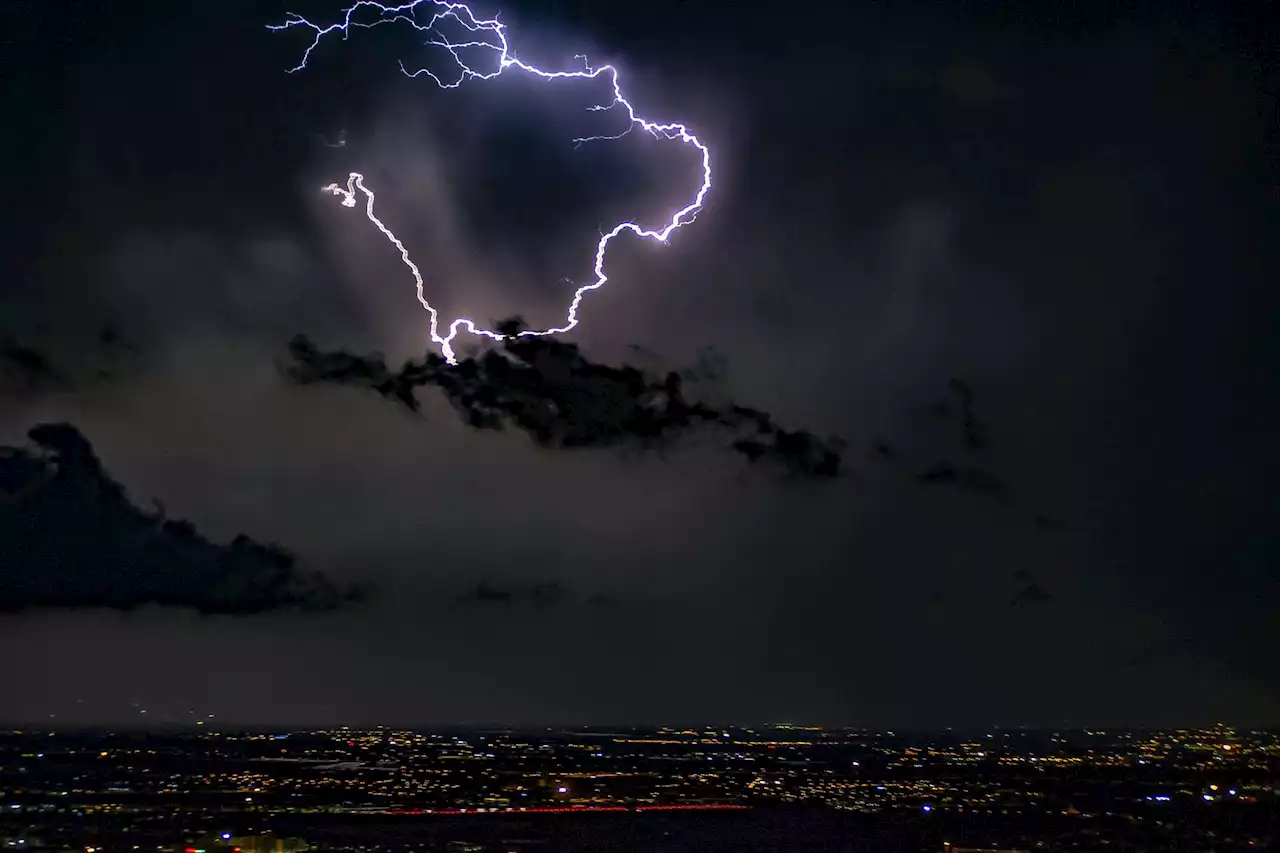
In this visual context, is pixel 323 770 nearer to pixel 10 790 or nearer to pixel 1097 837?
pixel 10 790

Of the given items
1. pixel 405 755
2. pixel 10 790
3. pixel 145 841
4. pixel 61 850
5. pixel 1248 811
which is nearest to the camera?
pixel 61 850

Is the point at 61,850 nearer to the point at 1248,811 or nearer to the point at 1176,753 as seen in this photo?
the point at 1248,811

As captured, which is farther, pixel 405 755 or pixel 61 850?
pixel 405 755

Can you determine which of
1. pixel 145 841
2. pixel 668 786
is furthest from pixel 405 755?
pixel 145 841

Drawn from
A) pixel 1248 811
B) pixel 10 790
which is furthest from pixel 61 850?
pixel 1248 811

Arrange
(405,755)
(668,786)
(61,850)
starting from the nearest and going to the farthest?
(61,850) < (668,786) < (405,755)

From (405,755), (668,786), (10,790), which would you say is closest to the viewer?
(10,790)

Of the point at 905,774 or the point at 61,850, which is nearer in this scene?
the point at 61,850

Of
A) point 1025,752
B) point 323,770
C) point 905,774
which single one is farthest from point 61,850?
point 1025,752

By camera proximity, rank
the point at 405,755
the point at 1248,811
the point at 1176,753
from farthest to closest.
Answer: the point at 1176,753
the point at 405,755
the point at 1248,811
